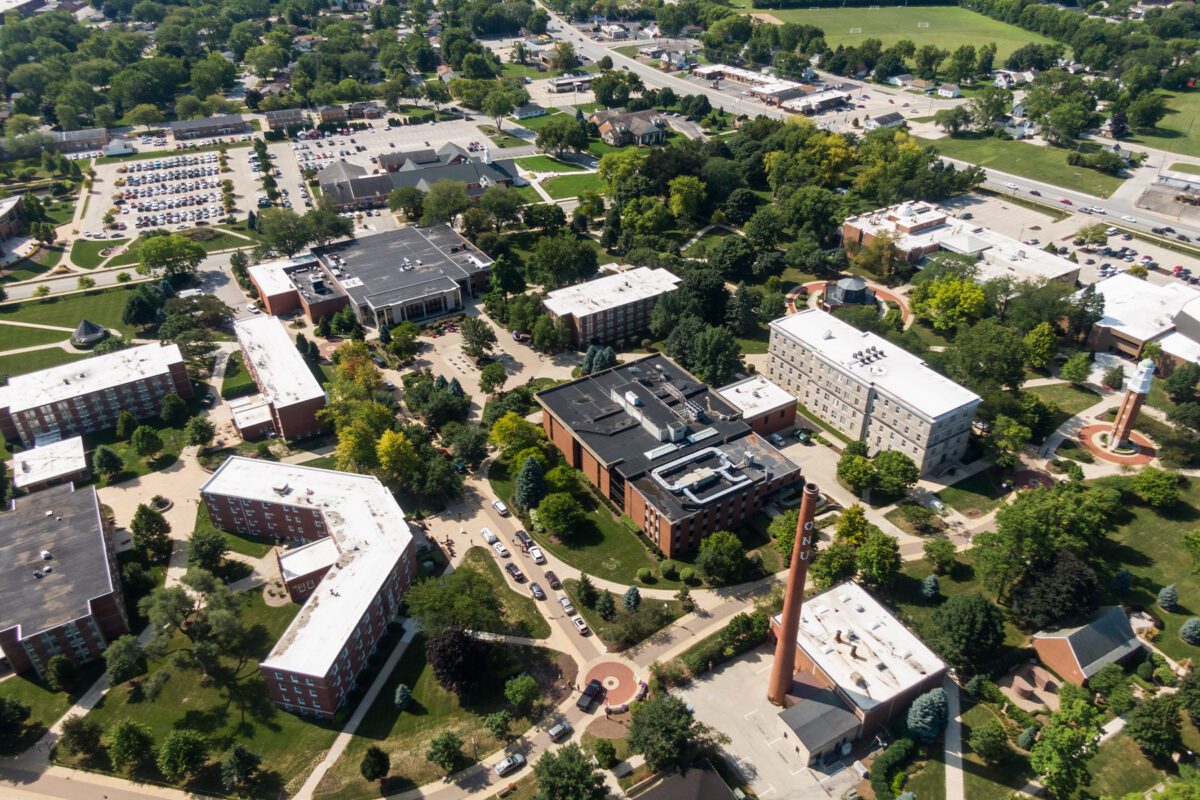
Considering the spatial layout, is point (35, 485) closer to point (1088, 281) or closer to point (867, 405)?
point (867, 405)

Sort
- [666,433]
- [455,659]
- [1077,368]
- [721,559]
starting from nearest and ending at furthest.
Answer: [455,659], [721,559], [666,433], [1077,368]

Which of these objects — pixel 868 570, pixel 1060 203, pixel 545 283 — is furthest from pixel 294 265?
pixel 1060 203

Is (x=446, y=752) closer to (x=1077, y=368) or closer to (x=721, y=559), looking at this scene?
(x=721, y=559)

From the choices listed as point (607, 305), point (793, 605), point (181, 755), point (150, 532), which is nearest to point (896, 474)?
point (793, 605)

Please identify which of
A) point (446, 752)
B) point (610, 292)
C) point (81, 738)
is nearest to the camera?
point (446, 752)

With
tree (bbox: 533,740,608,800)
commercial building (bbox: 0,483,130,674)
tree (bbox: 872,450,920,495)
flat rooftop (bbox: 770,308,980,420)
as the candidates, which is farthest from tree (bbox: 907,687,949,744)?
commercial building (bbox: 0,483,130,674)

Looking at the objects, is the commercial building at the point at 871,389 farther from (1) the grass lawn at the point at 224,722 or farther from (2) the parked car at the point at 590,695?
(1) the grass lawn at the point at 224,722

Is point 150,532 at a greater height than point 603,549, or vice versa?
point 150,532

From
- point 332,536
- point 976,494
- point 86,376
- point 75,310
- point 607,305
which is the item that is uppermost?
point 607,305
